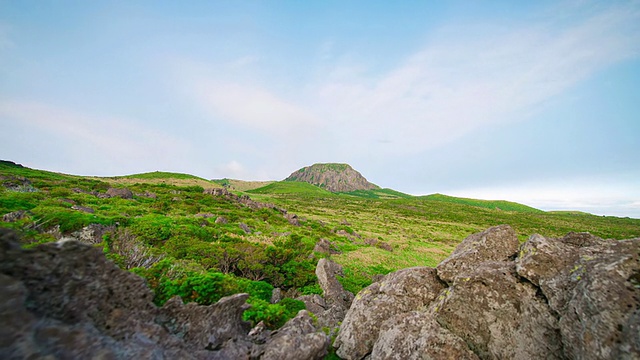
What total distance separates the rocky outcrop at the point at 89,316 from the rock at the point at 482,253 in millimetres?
6503

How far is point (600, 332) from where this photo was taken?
504 centimetres

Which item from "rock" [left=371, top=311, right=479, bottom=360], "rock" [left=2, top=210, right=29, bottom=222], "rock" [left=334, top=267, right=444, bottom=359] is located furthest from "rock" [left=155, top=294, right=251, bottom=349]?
"rock" [left=2, top=210, right=29, bottom=222]

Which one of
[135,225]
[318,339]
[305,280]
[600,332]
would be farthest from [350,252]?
[600,332]

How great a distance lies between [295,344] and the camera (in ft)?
24.9

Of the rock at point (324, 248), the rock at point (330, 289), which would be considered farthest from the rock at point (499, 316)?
Answer: the rock at point (324, 248)

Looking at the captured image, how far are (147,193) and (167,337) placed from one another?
64325 millimetres

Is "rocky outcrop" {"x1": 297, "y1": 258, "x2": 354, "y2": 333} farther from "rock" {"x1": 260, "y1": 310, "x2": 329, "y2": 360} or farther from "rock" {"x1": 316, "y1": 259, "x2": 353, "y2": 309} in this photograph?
"rock" {"x1": 260, "y1": 310, "x2": 329, "y2": 360}

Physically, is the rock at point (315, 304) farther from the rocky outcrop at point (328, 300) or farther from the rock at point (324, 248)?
the rock at point (324, 248)

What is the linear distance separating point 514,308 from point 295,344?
21.0 feet

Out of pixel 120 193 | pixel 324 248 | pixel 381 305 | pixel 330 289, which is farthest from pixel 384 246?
pixel 120 193

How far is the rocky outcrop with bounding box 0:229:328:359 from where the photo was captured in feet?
11.8

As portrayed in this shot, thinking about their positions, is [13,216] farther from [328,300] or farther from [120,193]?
[120,193]

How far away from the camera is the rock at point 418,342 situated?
7.21 metres

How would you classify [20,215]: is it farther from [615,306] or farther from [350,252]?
[350,252]
